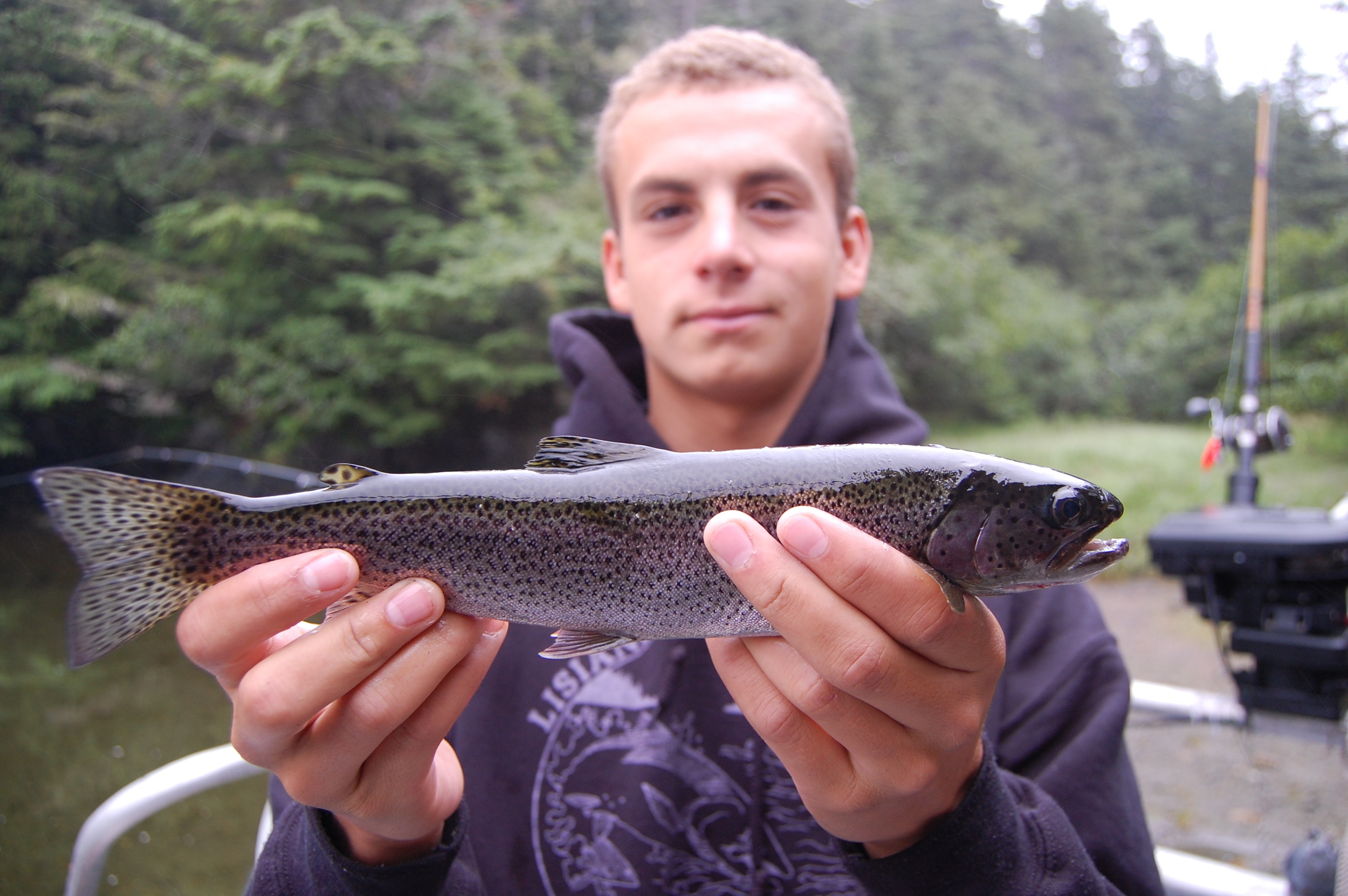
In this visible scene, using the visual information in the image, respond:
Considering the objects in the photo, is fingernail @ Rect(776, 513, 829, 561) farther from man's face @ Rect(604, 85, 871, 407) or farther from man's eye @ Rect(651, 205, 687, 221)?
man's eye @ Rect(651, 205, 687, 221)

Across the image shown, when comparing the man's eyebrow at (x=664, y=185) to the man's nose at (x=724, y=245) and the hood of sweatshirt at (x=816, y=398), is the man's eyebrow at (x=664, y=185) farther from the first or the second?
the hood of sweatshirt at (x=816, y=398)

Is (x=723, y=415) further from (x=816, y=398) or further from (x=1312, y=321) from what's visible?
(x=1312, y=321)

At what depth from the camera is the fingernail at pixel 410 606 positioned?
1457 millimetres

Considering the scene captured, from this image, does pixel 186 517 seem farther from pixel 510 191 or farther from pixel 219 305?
pixel 510 191

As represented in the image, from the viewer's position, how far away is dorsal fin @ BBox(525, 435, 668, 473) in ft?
5.24

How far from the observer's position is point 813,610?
1402mm

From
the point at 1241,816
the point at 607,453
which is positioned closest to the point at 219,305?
the point at 607,453

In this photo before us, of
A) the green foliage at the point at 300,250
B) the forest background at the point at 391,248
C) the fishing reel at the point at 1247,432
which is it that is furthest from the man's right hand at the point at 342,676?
the green foliage at the point at 300,250

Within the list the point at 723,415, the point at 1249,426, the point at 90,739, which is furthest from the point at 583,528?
the point at 90,739

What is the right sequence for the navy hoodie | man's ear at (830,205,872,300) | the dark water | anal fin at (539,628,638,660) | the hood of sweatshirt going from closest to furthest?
anal fin at (539,628,638,660), the navy hoodie, the hood of sweatshirt, man's ear at (830,205,872,300), the dark water

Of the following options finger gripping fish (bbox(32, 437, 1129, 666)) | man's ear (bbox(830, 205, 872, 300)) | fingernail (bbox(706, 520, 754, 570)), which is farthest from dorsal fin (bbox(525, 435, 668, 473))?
man's ear (bbox(830, 205, 872, 300))

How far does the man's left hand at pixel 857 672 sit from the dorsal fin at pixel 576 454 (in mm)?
271

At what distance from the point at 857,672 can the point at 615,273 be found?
7.05 ft

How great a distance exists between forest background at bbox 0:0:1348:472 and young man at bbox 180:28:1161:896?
3593mm
